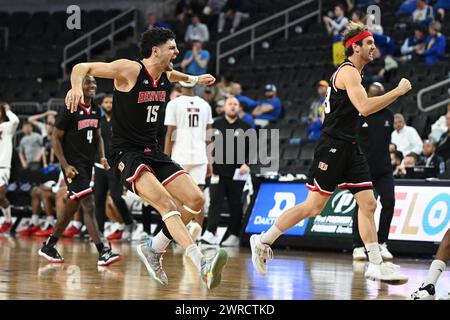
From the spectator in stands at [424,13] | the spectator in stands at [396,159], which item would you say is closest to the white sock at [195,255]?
the spectator in stands at [396,159]

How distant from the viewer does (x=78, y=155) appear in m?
10.7

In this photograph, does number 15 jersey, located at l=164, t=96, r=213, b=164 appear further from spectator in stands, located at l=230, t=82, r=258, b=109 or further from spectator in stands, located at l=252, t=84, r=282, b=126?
spectator in stands, located at l=252, t=84, r=282, b=126

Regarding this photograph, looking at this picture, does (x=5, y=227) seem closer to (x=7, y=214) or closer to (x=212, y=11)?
(x=7, y=214)

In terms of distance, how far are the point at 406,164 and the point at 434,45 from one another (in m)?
4.15


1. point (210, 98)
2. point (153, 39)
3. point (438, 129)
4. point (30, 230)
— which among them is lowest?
point (30, 230)

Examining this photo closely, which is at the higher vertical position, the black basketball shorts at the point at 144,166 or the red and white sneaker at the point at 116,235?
the black basketball shorts at the point at 144,166

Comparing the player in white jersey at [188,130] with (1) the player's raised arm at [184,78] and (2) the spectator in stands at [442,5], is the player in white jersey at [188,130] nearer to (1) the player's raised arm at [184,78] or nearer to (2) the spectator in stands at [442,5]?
(1) the player's raised arm at [184,78]

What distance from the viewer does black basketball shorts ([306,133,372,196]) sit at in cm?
834

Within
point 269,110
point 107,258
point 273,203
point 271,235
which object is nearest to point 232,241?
point 273,203

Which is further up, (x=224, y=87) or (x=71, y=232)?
(x=224, y=87)

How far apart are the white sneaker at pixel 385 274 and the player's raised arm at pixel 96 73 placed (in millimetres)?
2570

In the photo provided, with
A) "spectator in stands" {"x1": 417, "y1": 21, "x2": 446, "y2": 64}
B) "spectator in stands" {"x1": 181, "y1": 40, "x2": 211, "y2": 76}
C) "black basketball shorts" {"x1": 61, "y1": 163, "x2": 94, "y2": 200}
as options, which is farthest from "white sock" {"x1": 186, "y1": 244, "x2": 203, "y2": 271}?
"spectator in stands" {"x1": 181, "y1": 40, "x2": 211, "y2": 76}

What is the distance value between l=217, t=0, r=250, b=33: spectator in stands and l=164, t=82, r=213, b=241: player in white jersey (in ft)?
33.3

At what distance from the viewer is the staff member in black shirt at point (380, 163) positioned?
1144 centimetres
